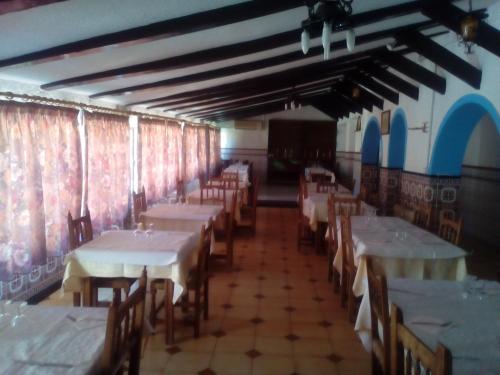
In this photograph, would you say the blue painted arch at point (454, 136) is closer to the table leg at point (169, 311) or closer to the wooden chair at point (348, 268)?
the wooden chair at point (348, 268)

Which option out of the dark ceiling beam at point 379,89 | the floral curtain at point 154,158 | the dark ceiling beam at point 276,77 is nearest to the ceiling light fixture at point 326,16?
the dark ceiling beam at point 276,77

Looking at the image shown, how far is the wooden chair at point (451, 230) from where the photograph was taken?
364 centimetres

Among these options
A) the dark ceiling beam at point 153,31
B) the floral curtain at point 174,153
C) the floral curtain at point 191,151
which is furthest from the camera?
the floral curtain at point 191,151

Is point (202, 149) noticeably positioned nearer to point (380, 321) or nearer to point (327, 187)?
point (327, 187)

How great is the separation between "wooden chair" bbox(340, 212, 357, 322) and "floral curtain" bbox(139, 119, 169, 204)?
3316mm

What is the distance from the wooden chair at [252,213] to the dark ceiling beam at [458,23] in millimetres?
3614

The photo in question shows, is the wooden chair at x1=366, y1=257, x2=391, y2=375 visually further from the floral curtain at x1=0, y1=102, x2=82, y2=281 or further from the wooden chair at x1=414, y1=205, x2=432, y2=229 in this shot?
the floral curtain at x1=0, y1=102, x2=82, y2=281

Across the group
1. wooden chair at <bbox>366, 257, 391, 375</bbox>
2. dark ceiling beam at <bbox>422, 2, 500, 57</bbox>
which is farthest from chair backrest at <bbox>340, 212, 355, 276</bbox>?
dark ceiling beam at <bbox>422, 2, 500, 57</bbox>

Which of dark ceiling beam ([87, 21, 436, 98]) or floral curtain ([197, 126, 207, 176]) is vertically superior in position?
dark ceiling beam ([87, 21, 436, 98])

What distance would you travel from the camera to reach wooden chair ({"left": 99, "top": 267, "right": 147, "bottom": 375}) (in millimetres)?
1562

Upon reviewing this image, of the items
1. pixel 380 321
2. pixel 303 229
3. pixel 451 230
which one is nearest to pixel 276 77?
pixel 303 229

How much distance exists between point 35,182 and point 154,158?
298 centimetres

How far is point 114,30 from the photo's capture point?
2.45m

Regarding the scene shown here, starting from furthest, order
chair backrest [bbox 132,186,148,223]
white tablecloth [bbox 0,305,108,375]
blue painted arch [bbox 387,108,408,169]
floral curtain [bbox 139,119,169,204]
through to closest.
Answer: blue painted arch [bbox 387,108,408,169], floral curtain [bbox 139,119,169,204], chair backrest [bbox 132,186,148,223], white tablecloth [bbox 0,305,108,375]
